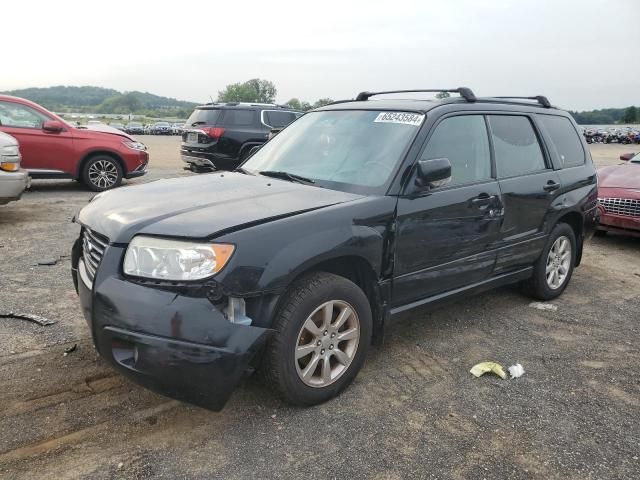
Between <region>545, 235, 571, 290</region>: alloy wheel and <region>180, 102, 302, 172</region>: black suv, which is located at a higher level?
<region>180, 102, 302, 172</region>: black suv

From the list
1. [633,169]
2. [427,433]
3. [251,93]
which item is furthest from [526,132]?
[251,93]

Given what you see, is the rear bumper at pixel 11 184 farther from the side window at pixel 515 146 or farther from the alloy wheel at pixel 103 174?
the side window at pixel 515 146

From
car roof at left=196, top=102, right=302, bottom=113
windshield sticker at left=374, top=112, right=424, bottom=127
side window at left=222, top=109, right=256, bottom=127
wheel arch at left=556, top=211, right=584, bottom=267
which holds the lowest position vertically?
wheel arch at left=556, top=211, right=584, bottom=267

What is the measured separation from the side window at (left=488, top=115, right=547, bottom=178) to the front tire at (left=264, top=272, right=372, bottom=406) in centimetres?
183

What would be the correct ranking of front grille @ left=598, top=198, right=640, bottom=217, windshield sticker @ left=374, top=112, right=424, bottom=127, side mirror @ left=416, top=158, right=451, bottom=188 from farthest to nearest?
front grille @ left=598, top=198, right=640, bottom=217, windshield sticker @ left=374, top=112, right=424, bottom=127, side mirror @ left=416, top=158, right=451, bottom=188

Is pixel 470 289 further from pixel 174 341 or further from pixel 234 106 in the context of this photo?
pixel 234 106

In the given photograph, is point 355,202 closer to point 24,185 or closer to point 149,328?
point 149,328

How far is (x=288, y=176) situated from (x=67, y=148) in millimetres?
7760

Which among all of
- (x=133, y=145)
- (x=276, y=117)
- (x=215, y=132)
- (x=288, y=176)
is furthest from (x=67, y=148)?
(x=288, y=176)

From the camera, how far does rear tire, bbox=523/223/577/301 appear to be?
4.80 meters

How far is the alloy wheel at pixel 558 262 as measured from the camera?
4.94 metres

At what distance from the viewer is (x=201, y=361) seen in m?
2.51

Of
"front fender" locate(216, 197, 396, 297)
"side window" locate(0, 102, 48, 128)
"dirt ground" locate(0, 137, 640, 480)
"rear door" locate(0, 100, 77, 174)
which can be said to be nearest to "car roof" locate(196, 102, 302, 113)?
"rear door" locate(0, 100, 77, 174)

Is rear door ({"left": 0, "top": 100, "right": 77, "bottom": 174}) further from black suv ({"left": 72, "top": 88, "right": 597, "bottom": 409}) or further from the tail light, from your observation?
black suv ({"left": 72, "top": 88, "right": 597, "bottom": 409})
